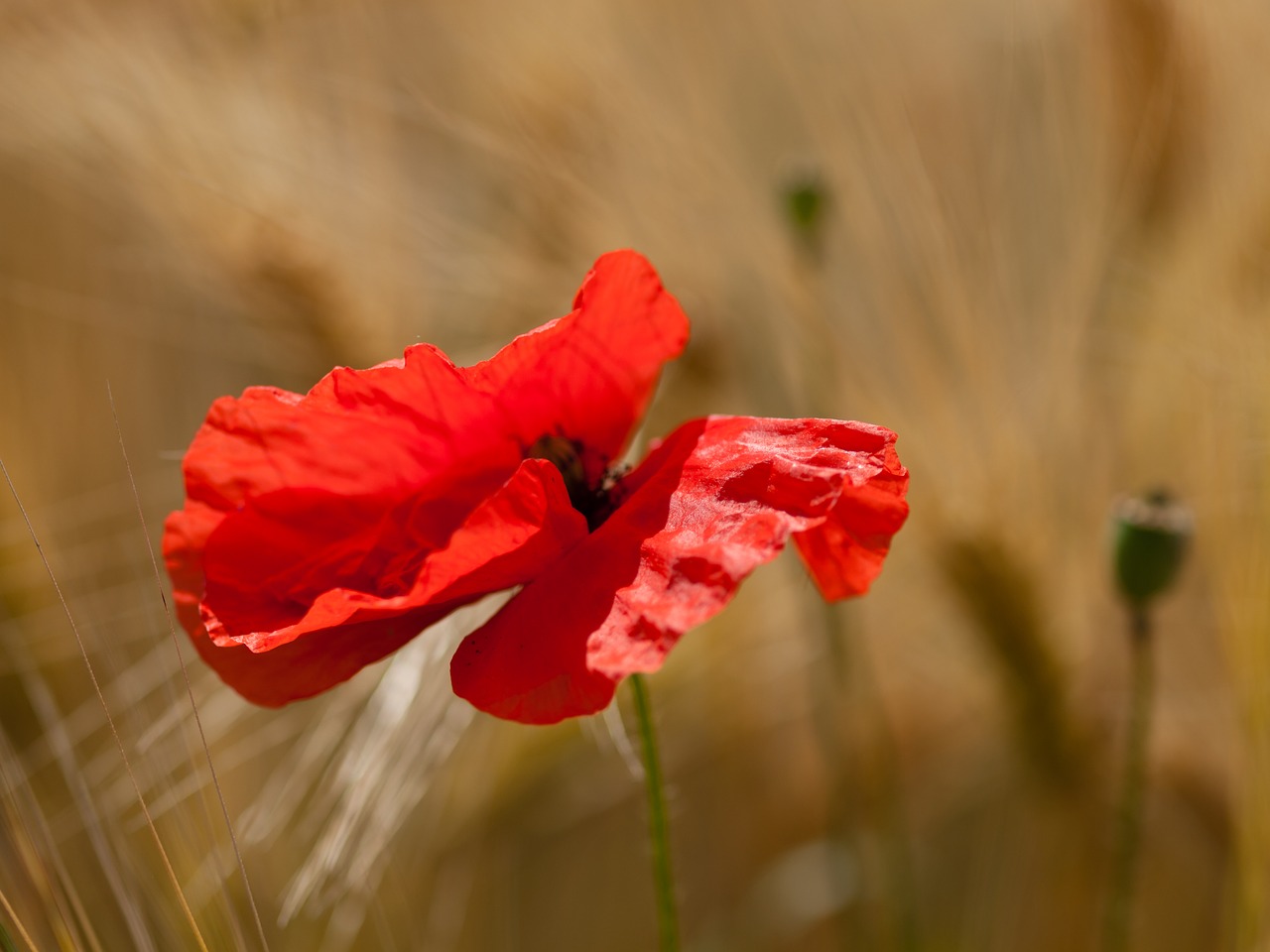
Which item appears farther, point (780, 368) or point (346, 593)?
point (780, 368)

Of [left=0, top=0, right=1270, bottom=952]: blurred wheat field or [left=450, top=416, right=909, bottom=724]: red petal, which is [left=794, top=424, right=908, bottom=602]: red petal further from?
[left=0, top=0, right=1270, bottom=952]: blurred wheat field

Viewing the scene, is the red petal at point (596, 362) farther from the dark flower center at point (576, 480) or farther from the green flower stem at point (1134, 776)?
the green flower stem at point (1134, 776)

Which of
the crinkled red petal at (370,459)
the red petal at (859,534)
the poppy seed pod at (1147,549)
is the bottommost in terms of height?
the poppy seed pod at (1147,549)

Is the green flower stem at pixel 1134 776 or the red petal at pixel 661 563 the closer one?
the red petal at pixel 661 563

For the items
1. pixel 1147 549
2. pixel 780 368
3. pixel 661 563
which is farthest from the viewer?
pixel 780 368

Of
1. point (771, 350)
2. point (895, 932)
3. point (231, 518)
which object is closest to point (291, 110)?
point (771, 350)

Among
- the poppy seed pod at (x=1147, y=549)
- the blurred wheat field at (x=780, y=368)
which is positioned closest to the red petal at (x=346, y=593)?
the blurred wheat field at (x=780, y=368)

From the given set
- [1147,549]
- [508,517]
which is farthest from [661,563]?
[1147,549]

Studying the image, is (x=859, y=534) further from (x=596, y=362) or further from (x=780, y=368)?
(x=780, y=368)

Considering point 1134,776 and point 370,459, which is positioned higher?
→ point 370,459
